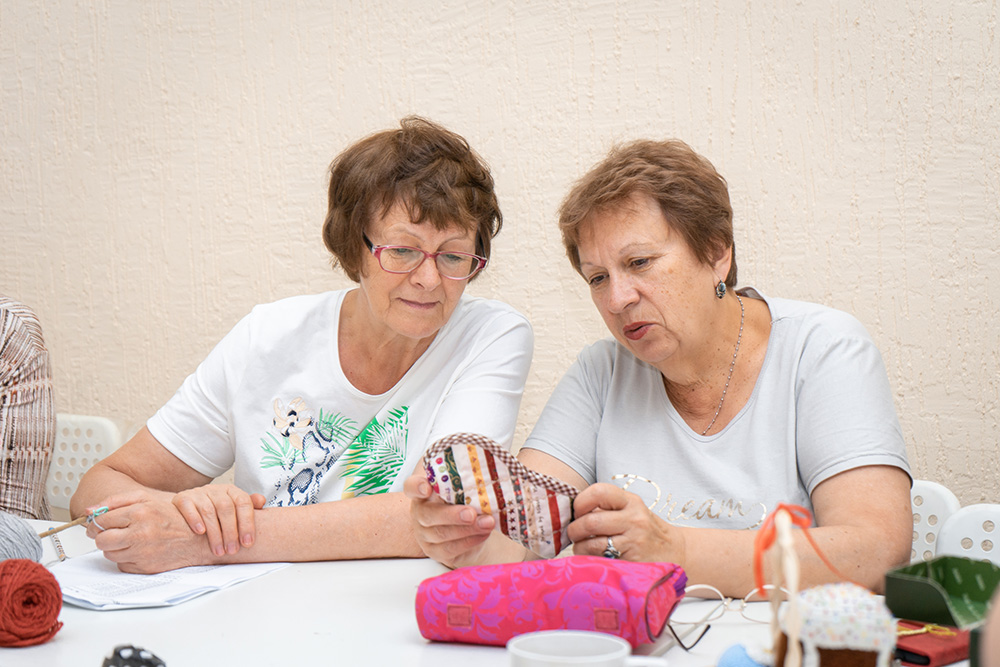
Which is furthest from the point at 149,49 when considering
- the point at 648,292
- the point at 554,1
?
the point at 648,292

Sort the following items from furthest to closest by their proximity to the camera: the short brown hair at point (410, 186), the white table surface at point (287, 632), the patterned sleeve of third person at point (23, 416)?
the patterned sleeve of third person at point (23, 416) → the short brown hair at point (410, 186) → the white table surface at point (287, 632)

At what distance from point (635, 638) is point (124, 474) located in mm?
1214

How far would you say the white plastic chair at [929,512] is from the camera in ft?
5.30

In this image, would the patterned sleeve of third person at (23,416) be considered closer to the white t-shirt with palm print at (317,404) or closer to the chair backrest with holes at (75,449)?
the white t-shirt with palm print at (317,404)

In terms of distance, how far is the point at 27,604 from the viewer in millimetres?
1065

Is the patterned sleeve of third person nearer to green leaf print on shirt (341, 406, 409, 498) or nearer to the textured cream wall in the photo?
green leaf print on shirt (341, 406, 409, 498)

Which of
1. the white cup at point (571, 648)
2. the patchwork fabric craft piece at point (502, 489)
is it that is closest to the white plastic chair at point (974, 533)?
the patchwork fabric craft piece at point (502, 489)

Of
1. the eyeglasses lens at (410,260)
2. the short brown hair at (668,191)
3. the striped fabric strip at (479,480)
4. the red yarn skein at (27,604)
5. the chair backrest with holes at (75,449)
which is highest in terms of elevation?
the short brown hair at (668,191)

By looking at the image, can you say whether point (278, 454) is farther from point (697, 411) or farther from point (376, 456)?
point (697, 411)

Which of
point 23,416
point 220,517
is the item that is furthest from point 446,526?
point 23,416

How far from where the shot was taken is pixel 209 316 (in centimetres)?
289

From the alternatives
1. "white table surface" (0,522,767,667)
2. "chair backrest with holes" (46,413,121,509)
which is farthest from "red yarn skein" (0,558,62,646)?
"chair backrest with holes" (46,413,121,509)

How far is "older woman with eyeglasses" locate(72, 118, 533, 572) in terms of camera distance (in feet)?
A: 5.62

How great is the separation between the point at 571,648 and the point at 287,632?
0.50 metres
